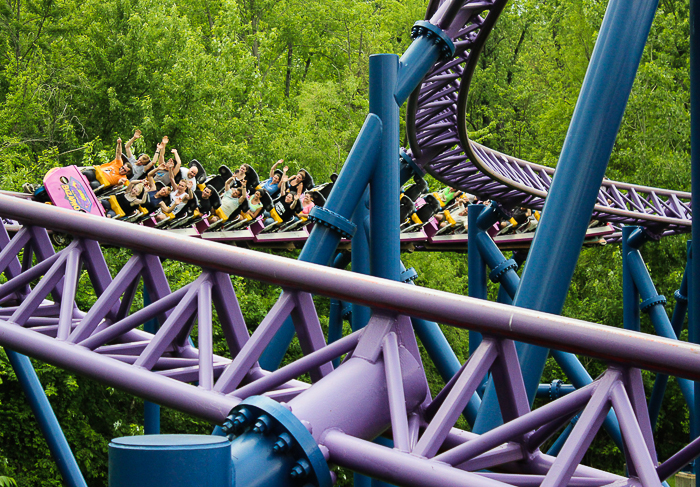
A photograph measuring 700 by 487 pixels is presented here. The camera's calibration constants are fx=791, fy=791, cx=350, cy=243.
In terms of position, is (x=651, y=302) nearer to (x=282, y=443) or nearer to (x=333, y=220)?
(x=333, y=220)

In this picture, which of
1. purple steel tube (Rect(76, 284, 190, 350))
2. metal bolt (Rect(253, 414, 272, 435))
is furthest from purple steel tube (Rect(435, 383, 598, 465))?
purple steel tube (Rect(76, 284, 190, 350))

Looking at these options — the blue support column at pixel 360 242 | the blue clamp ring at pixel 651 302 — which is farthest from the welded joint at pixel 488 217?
the blue support column at pixel 360 242

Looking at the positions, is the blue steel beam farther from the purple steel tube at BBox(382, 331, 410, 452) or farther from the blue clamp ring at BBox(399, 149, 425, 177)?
the purple steel tube at BBox(382, 331, 410, 452)

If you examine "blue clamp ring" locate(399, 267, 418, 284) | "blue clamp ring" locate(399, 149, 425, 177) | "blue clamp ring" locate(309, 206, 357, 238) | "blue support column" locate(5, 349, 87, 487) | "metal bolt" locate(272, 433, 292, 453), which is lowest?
"blue support column" locate(5, 349, 87, 487)

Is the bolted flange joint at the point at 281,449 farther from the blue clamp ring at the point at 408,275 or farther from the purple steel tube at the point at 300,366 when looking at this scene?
the blue clamp ring at the point at 408,275

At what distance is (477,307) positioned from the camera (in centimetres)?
214

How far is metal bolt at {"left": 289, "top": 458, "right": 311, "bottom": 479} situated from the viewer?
207 centimetres

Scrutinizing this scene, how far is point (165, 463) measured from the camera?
176 cm

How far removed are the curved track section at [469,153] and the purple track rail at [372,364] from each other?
9.20 ft

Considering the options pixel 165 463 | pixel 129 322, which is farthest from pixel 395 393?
pixel 129 322

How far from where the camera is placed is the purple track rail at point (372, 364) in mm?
2012

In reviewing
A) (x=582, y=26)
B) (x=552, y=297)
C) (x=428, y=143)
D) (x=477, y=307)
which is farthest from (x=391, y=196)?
(x=582, y=26)

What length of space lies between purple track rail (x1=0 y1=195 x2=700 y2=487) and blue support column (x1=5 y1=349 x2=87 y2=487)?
138 cm

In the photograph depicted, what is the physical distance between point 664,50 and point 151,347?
18.8 m
